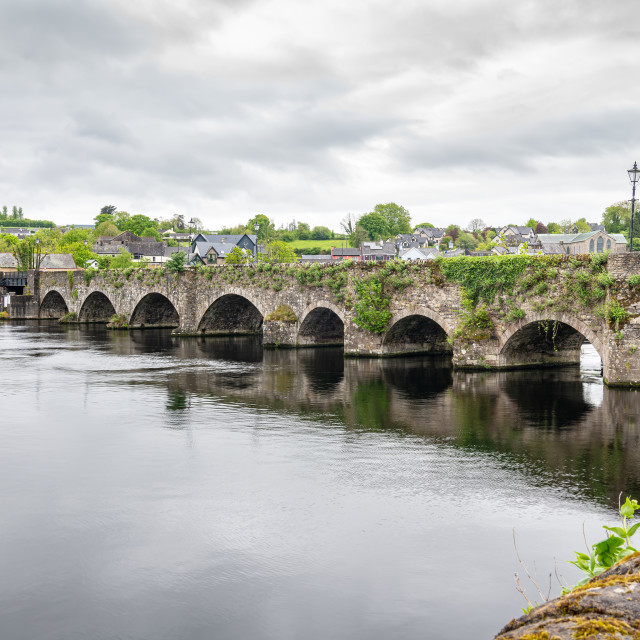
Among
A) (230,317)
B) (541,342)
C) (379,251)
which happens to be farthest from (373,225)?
(541,342)

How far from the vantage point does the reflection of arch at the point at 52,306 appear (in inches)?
2462

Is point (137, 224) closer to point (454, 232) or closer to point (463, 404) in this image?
point (454, 232)

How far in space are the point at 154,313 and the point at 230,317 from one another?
917 cm

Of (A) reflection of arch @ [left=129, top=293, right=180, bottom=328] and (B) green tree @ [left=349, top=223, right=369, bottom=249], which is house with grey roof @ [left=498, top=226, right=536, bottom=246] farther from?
(A) reflection of arch @ [left=129, top=293, right=180, bottom=328]

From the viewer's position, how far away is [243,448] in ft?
48.9

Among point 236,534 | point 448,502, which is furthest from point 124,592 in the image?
point 448,502

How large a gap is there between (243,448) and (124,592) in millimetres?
6607

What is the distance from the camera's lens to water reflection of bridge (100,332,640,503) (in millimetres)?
13883

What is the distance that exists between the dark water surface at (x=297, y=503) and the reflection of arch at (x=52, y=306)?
42517 mm

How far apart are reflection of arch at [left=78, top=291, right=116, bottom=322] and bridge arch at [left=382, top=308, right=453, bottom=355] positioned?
3079cm

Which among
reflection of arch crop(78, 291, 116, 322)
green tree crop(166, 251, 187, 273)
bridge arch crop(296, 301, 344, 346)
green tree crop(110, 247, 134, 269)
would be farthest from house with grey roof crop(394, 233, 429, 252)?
bridge arch crop(296, 301, 344, 346)

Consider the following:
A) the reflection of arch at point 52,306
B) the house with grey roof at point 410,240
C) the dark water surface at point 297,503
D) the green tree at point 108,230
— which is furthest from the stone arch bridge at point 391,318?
the green tree at point 108,230

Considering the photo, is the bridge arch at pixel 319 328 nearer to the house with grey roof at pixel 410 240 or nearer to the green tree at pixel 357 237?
the green tree at pixel 357 237

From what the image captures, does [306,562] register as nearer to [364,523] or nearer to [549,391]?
[364,523]
